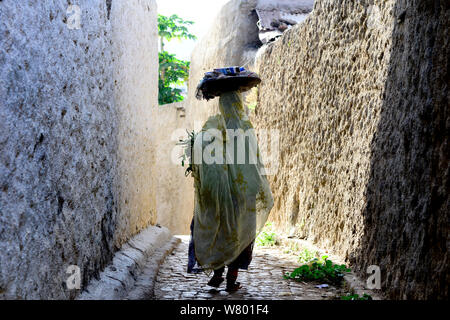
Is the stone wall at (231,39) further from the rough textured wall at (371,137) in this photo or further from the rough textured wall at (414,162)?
the rough textured wall at (414,162)

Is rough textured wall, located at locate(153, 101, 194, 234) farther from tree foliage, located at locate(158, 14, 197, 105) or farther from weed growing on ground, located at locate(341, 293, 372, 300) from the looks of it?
weed growing on ground, located at locate(341, 293, 372, 300)

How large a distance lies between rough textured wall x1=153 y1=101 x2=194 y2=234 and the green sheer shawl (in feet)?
31.5

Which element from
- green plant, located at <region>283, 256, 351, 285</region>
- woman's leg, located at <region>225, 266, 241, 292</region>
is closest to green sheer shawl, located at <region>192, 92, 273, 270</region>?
woman's leg, located at <region>225, 266, 241, 292</region>

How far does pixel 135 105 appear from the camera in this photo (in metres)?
5.51

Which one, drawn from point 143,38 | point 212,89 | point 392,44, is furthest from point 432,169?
point 143,38

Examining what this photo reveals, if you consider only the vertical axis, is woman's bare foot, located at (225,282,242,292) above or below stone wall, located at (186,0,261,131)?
below

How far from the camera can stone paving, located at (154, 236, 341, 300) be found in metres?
3.84

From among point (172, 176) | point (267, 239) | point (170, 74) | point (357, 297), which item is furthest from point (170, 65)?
point (357, 297)

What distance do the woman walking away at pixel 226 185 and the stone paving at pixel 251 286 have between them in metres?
0.17

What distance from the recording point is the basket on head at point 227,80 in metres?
4.17

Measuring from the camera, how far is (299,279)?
14.7ft

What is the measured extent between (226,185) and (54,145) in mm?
1743

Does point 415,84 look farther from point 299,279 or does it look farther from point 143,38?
point 143,38
